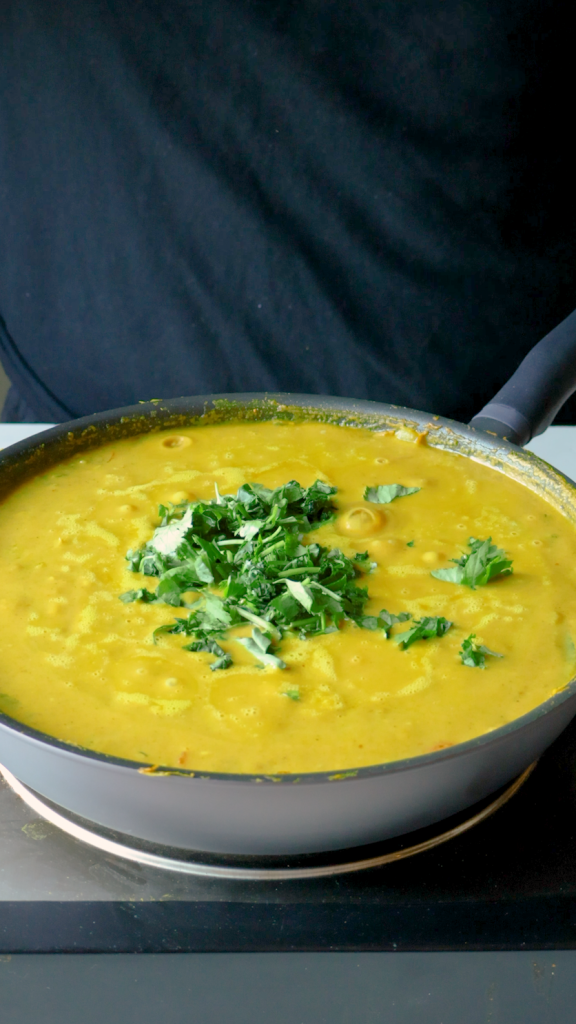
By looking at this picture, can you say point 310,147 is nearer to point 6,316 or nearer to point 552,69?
point 552,69

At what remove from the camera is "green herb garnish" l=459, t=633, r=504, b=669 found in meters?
0.95

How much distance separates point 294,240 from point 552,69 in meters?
0.66

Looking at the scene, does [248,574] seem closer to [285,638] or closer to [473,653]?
[285,638]

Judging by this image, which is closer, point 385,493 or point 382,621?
point 382,621

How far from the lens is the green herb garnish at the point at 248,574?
993mm

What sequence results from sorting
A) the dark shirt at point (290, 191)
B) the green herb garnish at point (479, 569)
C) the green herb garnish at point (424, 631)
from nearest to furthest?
the green herb garnish at point (424, 631)
the green herb garnish at point (479, 569)
the dark shirt at point (290, 191)

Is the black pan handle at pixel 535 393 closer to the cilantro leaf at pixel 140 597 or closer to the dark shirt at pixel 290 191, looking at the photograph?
the cilantro leaf at pixel 140 597

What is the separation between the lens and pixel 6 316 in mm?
2439

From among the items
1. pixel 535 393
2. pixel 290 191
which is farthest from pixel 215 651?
pixel 290 191

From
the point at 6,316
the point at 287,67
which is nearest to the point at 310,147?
the point at 287,67

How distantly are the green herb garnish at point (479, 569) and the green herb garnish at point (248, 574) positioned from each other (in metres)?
0.10

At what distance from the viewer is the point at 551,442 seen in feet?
6.18

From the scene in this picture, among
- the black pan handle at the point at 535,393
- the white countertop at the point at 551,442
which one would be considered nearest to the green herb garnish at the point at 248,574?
the black pan handle at the point at 535,393

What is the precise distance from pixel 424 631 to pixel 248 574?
8.1 inches
